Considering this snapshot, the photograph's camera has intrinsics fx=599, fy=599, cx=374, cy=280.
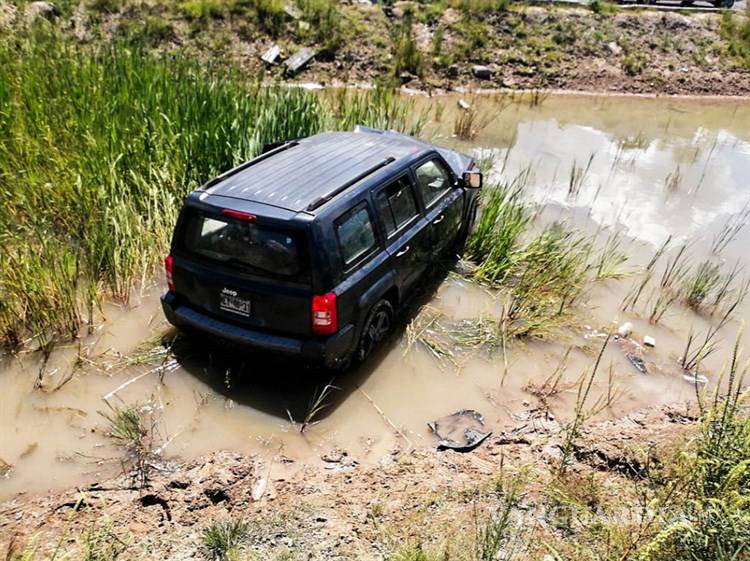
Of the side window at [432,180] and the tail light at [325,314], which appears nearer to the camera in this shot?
the tail light at [325,314]

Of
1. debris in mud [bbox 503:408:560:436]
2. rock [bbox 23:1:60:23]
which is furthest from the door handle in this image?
rock [bbox 23:1:60:23]

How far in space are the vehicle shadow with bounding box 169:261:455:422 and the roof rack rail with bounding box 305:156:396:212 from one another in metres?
1.26

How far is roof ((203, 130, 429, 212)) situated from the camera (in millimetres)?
4723

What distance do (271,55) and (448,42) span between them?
5.01 metres

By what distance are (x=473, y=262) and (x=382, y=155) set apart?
212 cm

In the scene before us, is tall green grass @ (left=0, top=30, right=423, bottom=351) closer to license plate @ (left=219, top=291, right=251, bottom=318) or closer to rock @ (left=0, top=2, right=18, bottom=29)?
license plate @ (left=219, top=291, right=251, bottom=318)

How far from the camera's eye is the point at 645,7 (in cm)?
1928

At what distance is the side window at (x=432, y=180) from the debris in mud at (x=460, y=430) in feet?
7.10

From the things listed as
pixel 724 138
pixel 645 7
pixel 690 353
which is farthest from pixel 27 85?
pixel 645 7

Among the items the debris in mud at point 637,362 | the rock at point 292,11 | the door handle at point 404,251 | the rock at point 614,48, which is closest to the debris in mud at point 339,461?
the door handle at point 404,251

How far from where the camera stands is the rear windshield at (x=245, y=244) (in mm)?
4512

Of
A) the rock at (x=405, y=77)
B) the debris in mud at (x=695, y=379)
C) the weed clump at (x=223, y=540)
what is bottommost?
the debris in mud at (x=695, y=379)

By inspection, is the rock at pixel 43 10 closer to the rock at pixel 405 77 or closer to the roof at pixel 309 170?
the rock at pixel 405 77

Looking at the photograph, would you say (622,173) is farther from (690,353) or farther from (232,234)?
(232,234)
